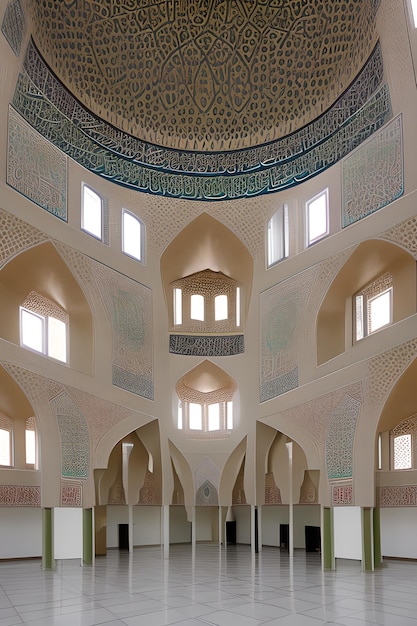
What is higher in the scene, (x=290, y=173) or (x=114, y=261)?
(x=290, y=173)

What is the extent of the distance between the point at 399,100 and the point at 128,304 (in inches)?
202

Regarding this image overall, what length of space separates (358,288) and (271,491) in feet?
A: 13.1

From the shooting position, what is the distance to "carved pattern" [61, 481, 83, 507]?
330 inches

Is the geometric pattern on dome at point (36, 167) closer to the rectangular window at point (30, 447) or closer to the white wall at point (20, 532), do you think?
the rectangular window at point (30, 447)

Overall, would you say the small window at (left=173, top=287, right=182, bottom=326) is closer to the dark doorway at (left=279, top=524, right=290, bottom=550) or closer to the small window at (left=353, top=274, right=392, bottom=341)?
the small window at (left=353, top=274, right=392, bottom=341)

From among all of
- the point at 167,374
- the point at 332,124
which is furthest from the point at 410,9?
the point at 167,374

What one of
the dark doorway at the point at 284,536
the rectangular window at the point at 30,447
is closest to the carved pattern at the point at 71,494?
the rectangular window at the point at 30,447

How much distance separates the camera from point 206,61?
10.4 metres

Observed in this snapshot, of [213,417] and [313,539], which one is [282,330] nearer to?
[213,417]

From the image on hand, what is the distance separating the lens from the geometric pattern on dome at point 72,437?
8438mm

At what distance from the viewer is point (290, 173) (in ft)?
34.2

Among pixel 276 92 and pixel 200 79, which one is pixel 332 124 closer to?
pixel 276 92

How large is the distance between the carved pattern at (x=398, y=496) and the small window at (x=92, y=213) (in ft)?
19.1

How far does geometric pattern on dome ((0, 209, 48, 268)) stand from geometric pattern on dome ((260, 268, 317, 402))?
13.4 ft
